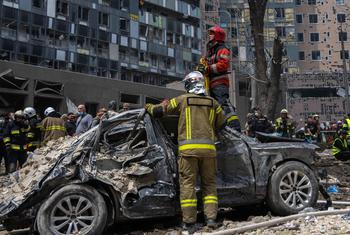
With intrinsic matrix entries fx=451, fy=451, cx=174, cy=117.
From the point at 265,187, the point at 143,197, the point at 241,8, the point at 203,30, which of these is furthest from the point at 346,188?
the point at 241,8

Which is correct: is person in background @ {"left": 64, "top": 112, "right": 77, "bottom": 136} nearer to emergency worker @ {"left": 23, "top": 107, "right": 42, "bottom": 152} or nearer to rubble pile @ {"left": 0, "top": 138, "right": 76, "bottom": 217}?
emergency worker @ {"left": 23, "top": 107, "right": 42, "bottom": 152}

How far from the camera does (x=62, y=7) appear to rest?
4131 cm

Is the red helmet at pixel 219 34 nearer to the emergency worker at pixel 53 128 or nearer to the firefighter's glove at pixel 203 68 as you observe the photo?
the firefighter's glove at pixel 203 68

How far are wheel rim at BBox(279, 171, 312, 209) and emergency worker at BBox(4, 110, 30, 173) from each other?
6637 millimetres

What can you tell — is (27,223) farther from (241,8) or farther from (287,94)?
(241,8)

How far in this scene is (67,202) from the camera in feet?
16.4

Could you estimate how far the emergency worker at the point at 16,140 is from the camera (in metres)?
10.4

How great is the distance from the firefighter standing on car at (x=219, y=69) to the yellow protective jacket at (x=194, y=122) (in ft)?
3.72

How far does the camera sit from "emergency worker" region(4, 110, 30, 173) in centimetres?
1038

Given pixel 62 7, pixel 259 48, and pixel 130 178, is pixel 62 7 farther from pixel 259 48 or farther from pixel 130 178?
pixel 130 178

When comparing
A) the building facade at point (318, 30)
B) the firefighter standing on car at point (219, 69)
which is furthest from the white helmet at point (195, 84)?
the building facade at point (318, 30)

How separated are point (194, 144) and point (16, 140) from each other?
6.41 m

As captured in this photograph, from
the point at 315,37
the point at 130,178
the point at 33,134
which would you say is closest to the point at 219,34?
the point at 130,178

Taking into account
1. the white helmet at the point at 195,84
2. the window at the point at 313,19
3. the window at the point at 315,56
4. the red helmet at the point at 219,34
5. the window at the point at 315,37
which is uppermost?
the window at the point at 313,19
